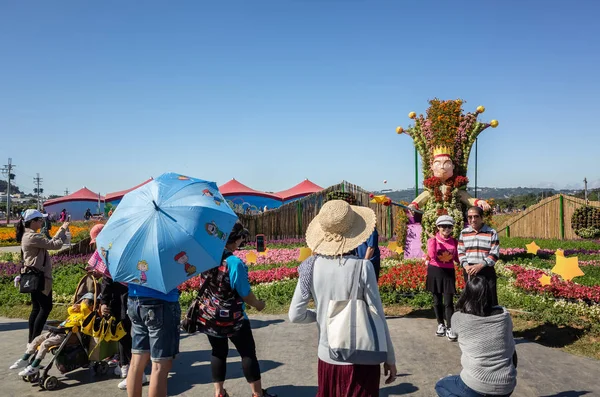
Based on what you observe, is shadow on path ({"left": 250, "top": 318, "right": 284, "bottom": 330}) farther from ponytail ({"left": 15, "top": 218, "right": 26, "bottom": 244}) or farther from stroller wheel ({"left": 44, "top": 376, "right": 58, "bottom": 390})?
ponytail ({"left": 15, "top": 218, "right": 26, "bottom": 244})

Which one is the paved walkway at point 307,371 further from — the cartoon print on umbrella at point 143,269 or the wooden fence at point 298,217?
the wooden fence at point 298,217

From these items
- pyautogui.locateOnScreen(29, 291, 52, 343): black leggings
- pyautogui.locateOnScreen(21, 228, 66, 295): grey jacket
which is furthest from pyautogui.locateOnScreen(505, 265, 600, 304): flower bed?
pyautogui.locateOnScreen(29, 291, 52, 343): black leggings

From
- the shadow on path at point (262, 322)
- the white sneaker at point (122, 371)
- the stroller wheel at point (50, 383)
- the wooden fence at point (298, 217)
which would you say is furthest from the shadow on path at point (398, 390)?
the wooden fence at point (298, 217)

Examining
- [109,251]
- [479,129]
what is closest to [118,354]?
[109,251]

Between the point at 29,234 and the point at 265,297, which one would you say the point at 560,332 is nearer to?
the point at 265,297

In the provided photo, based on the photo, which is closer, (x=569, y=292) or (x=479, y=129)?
(x=569, y=292)

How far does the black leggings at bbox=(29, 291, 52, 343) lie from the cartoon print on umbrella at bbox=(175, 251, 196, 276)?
3.05 meters

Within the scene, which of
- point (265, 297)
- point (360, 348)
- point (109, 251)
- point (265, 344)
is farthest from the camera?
point (265, 297)

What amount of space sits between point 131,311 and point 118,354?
159cm

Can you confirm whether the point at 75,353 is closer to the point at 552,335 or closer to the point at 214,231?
the point at 214,231

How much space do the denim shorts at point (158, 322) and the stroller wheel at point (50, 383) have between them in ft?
5.46

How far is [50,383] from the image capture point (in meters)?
4.82

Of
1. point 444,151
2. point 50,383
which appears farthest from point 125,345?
point 444,151

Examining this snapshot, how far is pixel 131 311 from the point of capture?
12.8 feet
